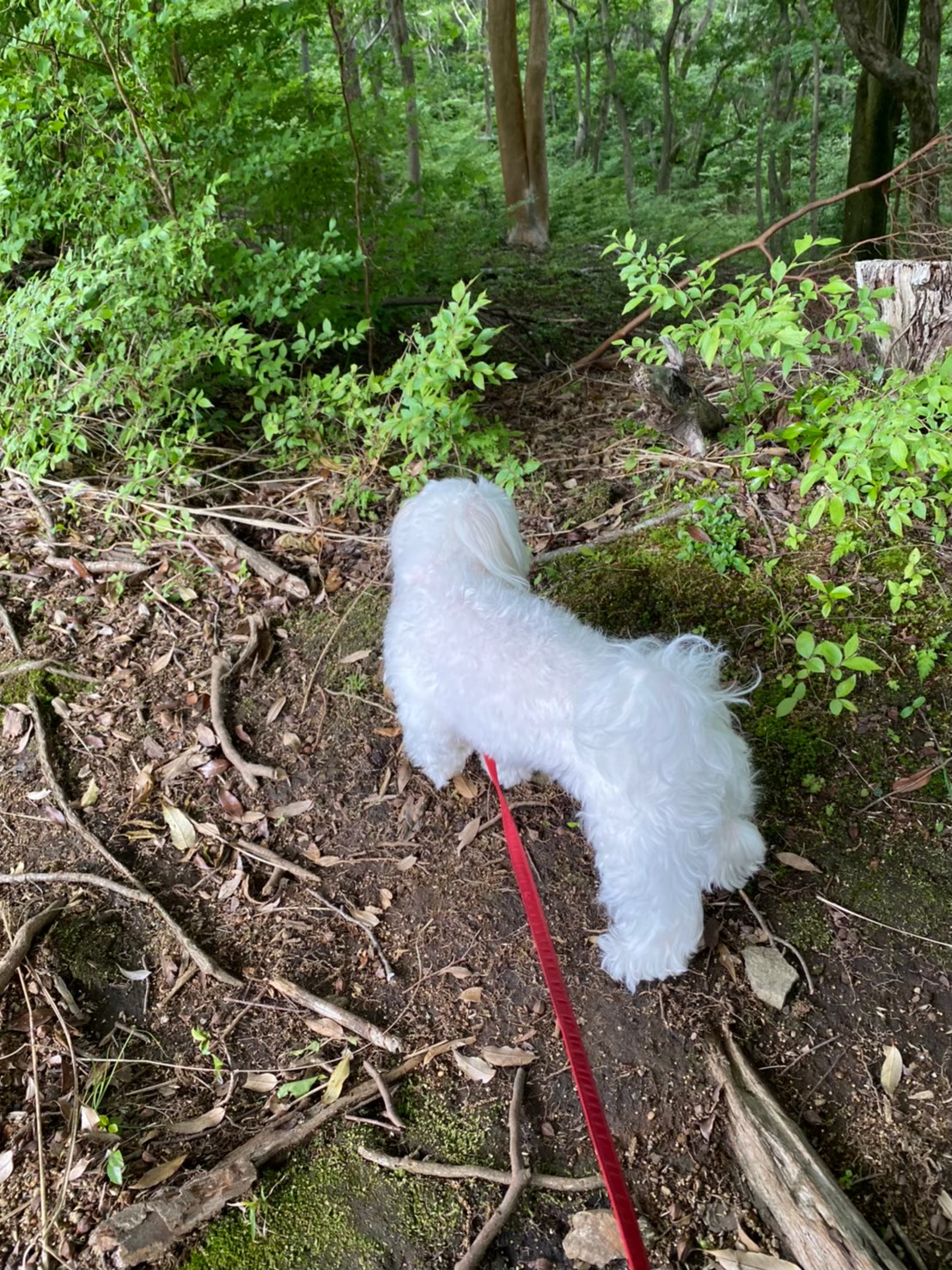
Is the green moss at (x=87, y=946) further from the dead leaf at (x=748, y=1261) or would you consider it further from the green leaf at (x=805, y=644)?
the green leaf at (x=805, y=644)

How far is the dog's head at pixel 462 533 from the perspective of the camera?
258 centimetres

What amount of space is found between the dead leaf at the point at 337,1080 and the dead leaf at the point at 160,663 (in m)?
2.04

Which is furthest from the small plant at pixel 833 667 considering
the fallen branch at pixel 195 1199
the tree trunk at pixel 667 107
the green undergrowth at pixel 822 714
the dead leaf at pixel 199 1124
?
the tree trunk at pixel 667 107

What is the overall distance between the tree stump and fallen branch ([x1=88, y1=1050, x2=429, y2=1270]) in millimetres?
3963

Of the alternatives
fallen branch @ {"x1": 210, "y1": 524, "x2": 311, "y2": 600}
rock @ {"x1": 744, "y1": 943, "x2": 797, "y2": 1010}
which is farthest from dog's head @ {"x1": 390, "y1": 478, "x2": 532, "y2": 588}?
rock @ {"x1": 744, "y1": 943, "x2": 797, "y2": 1010}

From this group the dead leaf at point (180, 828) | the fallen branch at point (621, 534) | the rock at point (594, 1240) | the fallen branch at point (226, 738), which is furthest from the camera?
the fallen branch at point (621, 534)

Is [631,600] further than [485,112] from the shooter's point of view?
No

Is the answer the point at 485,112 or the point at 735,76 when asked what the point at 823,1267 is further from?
the point at 485,112

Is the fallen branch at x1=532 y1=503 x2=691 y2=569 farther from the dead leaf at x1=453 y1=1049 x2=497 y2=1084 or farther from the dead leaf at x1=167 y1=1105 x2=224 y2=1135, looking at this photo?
the dead leaf at x1=167 y1=1105 x2=224 y2=1135

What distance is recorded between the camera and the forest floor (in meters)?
1.91

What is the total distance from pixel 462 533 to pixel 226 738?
1.43 metres

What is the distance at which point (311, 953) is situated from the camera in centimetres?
250

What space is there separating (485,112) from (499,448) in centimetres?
1640

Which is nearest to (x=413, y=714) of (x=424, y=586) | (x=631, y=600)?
(x=424, y=586)
